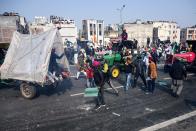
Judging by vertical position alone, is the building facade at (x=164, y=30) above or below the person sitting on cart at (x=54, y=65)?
above

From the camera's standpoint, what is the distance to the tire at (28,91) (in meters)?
10.6

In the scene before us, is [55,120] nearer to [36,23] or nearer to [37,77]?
[37,77]

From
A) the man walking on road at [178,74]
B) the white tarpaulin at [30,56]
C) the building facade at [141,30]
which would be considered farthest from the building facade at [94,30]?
the man walking on road at [178,74]

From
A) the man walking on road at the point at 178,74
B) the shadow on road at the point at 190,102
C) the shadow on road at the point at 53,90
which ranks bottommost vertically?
the shadow on road at the point at 190,102

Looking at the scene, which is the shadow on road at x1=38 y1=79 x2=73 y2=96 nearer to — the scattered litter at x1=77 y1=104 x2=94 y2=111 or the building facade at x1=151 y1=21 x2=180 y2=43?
the scattered litter at x1=77 y1=104 x2=94 y2=111

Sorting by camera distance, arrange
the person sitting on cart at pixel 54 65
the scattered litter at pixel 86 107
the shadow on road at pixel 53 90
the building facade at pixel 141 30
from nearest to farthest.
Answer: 1. the scattered litter at pixel 86 107
2. the person sitting on cart at pixel 54 65
3. the shadow on road at pixel 53 90
4. the building facade at pixel 141 30

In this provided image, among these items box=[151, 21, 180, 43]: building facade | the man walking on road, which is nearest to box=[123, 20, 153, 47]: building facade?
box=[151, 21, 180, 43]: building facade

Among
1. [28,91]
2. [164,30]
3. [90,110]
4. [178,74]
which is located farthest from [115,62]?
[164,30]

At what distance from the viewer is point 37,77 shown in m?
10.1

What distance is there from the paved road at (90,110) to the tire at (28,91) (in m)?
0.29

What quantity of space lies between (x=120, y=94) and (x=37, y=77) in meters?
4.27

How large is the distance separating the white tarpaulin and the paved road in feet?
4.15

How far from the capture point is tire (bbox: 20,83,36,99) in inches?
418

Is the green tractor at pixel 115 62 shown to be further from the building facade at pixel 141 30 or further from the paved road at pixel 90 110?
the building facade at pixel 141 30
